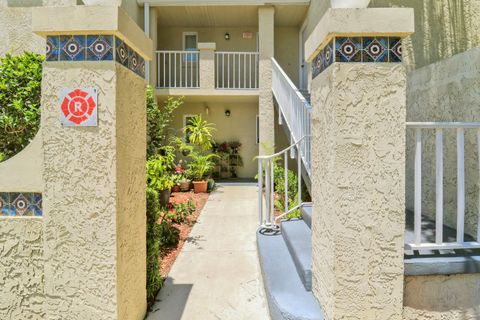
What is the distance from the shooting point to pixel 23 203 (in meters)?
2.14

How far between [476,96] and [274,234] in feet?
8.87

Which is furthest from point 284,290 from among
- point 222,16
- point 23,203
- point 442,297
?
point 222,16

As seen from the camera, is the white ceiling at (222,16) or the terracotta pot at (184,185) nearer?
the terracotta pot at (184,185)

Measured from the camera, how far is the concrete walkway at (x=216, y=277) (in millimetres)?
2871

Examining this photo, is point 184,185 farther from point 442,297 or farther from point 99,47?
point 442,297

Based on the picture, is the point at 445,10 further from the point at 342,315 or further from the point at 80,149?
the point at 80,149

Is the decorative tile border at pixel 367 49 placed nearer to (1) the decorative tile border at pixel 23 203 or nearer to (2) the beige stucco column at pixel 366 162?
(2) the beige stucco column at pixel 366 162

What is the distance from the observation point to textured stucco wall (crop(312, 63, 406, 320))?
1.87 meters

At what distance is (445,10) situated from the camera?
146 inches

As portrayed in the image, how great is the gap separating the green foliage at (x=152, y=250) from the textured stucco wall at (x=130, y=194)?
309 mm

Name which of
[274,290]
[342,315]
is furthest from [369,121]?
[274,290]

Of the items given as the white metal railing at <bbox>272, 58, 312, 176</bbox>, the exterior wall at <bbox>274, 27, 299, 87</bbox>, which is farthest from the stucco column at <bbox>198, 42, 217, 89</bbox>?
the exterior wall at <bbox>274, 27, 299, 87</bbox>

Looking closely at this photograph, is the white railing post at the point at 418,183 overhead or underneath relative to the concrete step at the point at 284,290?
overhead

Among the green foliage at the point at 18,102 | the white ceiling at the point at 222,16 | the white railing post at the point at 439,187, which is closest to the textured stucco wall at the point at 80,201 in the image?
the white railing post at the point at 439,187
